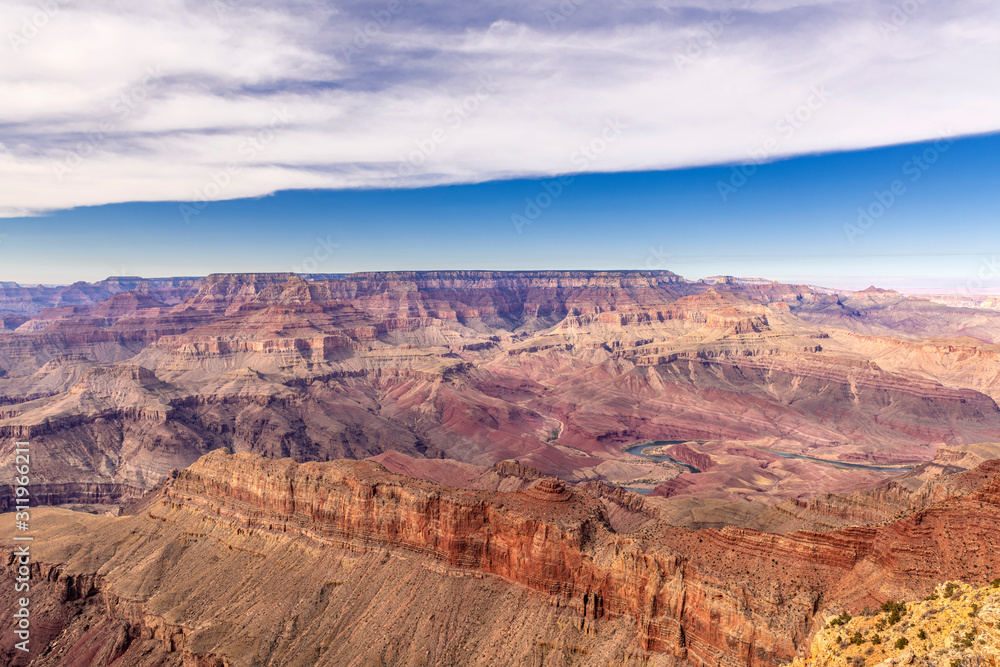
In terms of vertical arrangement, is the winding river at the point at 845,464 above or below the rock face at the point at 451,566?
below

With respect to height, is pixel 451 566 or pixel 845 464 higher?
pixel 451 566

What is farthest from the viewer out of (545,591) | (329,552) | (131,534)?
(131,534)

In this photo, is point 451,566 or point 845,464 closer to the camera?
point 451,566

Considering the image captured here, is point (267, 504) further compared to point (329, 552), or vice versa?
point (267, 504)

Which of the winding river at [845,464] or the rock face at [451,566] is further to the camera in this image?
the winding river at [845,464]

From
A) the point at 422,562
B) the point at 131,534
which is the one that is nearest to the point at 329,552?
the point at 422,562

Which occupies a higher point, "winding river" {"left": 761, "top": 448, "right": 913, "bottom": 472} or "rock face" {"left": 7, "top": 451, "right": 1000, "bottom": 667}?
"rock face" {"left": 7, "top": 451, "right": 1000, "bottom": 667}

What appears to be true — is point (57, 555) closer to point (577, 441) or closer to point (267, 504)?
point (267, 504)

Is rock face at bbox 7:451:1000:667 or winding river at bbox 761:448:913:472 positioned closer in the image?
rock face at bbox 7:451:1000:667
